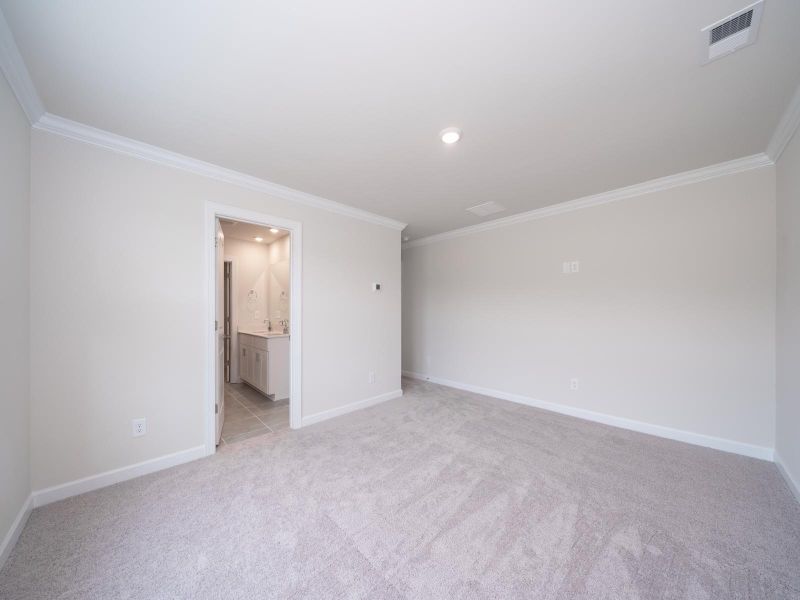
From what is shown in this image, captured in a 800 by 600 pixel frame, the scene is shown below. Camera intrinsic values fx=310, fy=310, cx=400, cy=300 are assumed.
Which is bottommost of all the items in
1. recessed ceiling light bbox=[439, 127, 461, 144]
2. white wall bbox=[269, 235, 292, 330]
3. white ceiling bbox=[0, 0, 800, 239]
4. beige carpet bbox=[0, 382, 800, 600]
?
beige carpet bbox=[0, 382, 800, 600]

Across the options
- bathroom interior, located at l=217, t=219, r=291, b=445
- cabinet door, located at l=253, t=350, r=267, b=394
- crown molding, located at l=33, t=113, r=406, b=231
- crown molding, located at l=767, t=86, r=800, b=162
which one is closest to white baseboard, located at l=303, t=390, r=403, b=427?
bathroom interior, located at l=217, t=219, r=291, b=445

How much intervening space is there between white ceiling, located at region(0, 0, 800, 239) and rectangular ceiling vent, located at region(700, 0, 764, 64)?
43 mm

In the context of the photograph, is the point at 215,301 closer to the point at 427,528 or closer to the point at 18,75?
the point at 18,75

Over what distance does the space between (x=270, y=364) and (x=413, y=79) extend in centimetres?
362

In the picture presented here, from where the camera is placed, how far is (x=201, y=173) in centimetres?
261

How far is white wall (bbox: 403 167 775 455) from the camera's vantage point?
2.64m

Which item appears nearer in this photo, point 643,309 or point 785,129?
point 785,129

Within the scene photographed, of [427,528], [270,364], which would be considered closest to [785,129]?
[427,528]

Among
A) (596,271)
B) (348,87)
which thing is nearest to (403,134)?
(348,87)

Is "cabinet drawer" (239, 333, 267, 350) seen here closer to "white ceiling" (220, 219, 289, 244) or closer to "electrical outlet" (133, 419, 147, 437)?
"white ceiling" (220, 219, 289, 244)

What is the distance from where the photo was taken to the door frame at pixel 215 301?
2.62 meters

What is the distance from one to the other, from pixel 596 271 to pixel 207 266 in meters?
3.92

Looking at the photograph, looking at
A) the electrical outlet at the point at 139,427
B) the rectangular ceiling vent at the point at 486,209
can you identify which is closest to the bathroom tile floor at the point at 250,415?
the electrical outlet at the point at 139,427

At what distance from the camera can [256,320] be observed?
533 centimetres
